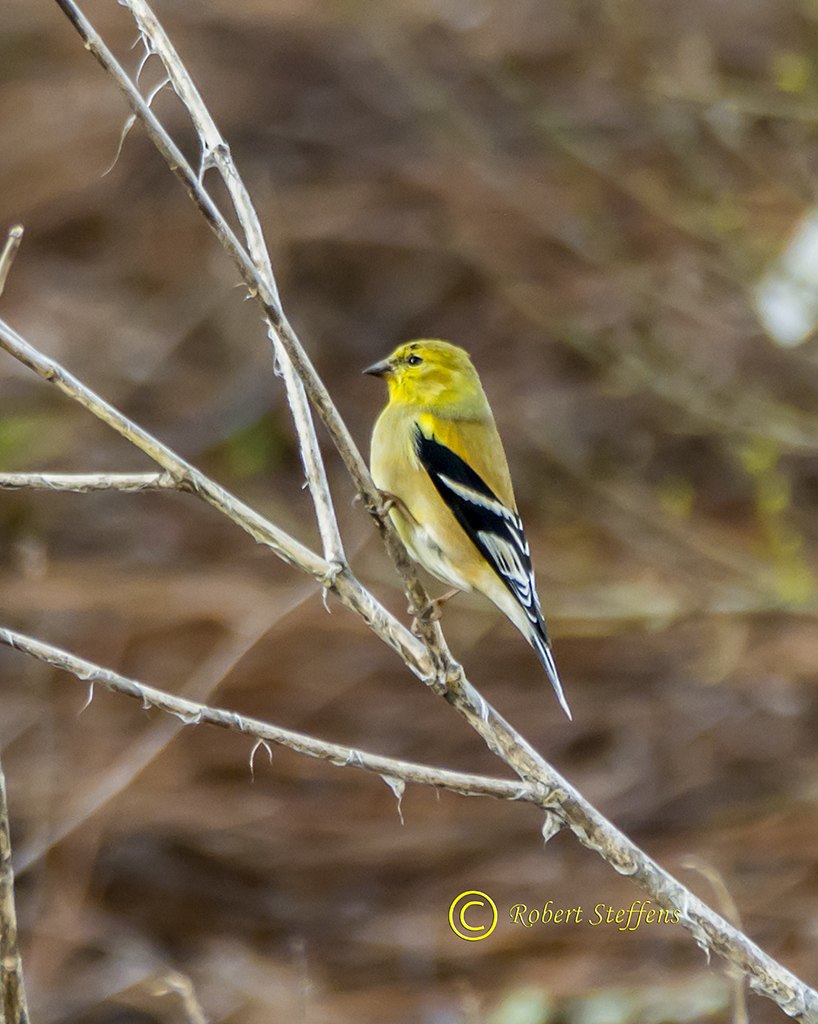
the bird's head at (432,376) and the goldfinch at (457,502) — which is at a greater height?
the bird's head at (432,376)

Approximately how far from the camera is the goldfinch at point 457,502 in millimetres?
2523

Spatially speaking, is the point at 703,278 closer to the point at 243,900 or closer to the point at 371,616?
the point at 243,900

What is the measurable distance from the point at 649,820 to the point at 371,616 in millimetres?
4564

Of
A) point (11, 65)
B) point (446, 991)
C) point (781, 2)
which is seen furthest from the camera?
point (781, 2)

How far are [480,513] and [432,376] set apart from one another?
1.47ft

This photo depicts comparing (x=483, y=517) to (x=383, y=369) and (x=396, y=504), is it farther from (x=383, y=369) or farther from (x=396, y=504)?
(x=383, y=369)

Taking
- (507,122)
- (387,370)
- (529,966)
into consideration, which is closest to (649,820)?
(529,966)

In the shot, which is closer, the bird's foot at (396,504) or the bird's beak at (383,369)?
the bird's foot at (396,504)

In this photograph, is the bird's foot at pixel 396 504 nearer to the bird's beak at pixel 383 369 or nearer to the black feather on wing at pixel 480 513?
the black feather on wing at pixel 480 513

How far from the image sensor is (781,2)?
28.6 ft

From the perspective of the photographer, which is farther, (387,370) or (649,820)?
(649,820)

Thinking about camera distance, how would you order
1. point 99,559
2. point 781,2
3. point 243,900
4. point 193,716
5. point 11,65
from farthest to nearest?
1. point 781,2
2. point 11,65
3. point 99,559
4. point 243,900
5. point 193,716
